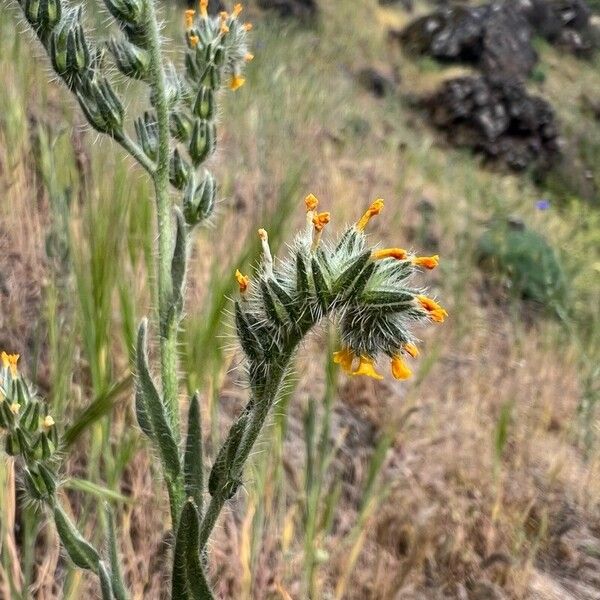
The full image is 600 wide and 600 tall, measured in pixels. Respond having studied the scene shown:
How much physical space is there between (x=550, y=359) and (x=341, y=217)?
1.47 meters

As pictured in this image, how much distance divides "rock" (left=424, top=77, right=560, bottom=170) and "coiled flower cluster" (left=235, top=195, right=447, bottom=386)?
33.8 feet

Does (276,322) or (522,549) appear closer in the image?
(276,322)

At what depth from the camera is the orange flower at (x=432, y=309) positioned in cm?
108

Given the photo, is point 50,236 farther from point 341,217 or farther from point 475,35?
point 475,35

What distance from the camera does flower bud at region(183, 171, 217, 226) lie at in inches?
57.6

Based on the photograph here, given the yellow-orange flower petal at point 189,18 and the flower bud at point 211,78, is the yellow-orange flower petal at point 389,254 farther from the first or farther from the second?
the yellow-orange flower petal at point 189,18

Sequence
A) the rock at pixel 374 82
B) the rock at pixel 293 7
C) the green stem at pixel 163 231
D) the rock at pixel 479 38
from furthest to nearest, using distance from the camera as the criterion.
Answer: the rock at pixel 479 38 → the rock at pixel 293 7 → the rock at pixel 374 82 → the green stem at pixel 163 231

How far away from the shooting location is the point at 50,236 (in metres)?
2.08

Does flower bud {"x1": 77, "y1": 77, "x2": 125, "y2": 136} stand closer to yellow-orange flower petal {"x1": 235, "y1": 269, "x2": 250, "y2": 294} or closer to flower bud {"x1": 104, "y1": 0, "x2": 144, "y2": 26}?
flower bud {"x1": 104, "y1": 0, "x2": 144, "y2": 26}

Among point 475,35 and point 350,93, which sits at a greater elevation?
point 475,35

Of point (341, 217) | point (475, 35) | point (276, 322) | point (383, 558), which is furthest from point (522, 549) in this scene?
point (475, 35)

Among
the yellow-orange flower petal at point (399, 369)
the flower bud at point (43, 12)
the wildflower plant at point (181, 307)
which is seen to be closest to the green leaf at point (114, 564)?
the wildflower plant at point (181, 307)

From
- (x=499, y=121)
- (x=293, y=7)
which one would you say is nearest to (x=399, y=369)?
(x=499, y=121)

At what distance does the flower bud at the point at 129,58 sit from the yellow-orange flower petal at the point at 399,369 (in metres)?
0.79
